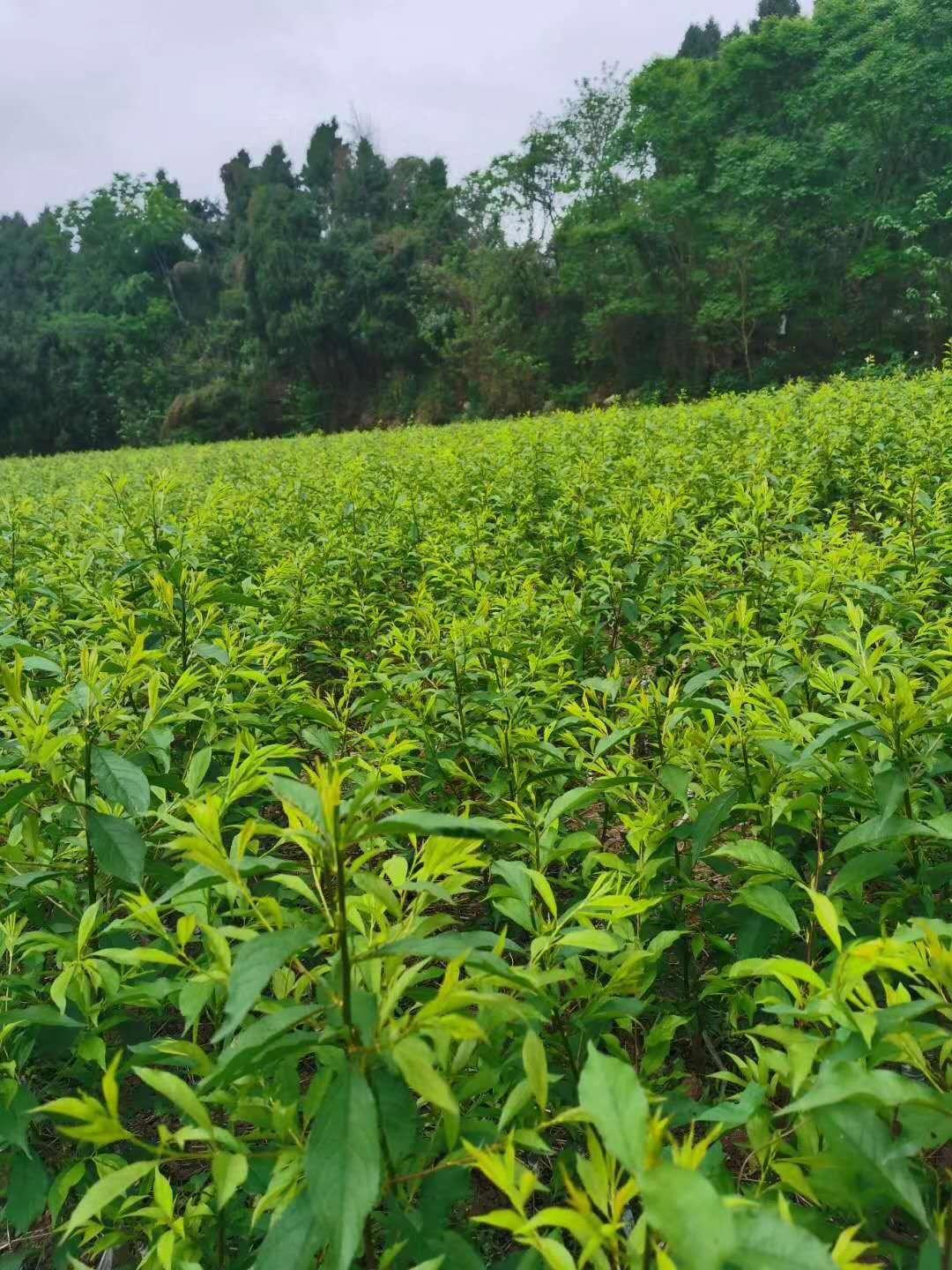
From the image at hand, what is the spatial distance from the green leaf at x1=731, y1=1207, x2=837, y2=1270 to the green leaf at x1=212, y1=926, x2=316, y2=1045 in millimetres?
396

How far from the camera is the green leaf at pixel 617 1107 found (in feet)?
1.92

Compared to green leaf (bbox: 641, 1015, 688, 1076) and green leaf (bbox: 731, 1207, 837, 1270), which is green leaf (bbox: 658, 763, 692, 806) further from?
green leaf (bbox: 731, 1207, 837, 1270)

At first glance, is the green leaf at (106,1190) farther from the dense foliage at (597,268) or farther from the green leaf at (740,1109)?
the dense foliage at (597,268)

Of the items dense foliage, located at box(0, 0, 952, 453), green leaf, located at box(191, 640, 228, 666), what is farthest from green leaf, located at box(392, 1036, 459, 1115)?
dense foliage, located at box(0, 0, 952, 453)

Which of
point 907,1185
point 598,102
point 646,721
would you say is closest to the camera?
point 907,1185

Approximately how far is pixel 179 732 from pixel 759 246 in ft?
73.4

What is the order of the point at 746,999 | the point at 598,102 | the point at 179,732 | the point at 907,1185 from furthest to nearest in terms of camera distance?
the point at 598,102 → the point at 179,732 → the point at 746,999 → the point at 907,1185

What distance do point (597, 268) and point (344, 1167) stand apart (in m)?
25.1

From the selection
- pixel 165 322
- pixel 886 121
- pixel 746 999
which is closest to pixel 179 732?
pixel 746 999

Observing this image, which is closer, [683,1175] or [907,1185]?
[683,1175]

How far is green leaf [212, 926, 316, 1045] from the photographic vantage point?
655 mm

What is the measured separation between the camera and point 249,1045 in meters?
0.73

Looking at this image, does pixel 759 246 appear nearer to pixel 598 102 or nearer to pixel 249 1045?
pixel 598 102

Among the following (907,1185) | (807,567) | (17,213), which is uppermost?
(17,213)
